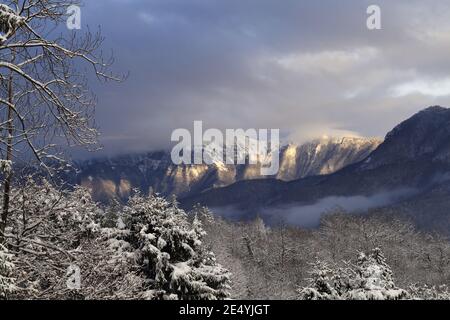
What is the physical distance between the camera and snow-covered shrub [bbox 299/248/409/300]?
767 inches

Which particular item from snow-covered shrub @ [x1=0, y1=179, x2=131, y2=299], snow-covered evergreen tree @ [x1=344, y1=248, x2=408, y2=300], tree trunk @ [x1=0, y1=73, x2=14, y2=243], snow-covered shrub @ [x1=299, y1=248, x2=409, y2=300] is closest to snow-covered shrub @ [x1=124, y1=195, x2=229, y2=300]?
snow-covered shrub @ [x1=299, y1=248, x2=409, y2=300]

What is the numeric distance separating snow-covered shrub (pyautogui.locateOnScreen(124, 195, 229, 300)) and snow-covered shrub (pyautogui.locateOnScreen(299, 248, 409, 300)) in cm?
457

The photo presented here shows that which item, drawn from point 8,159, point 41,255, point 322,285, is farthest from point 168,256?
point 8,159

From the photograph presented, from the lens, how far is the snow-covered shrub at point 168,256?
25.2 metres

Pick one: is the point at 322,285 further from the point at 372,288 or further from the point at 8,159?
the point at 8,159

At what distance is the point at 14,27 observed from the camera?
27.6 ft

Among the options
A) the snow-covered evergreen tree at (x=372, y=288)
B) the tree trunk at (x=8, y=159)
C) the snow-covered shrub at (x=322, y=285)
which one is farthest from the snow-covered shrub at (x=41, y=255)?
the snow-covered shrub at (x=322, y=285)

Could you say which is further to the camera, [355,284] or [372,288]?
[355,284]

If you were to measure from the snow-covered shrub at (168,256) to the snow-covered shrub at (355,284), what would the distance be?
4565mm

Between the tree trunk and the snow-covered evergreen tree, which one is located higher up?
the tree trunk

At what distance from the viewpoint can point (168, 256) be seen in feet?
83.4

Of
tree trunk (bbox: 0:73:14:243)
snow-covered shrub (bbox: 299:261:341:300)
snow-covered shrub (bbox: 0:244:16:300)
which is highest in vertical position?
tree trunk (bbox: 0:73:14:243)

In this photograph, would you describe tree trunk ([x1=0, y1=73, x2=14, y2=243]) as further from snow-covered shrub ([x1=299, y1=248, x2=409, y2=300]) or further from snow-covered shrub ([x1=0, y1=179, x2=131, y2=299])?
snow-covered shrub ([x1=299, y1=248, x2=409, y2=300])

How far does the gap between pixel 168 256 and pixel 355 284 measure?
8.50 meters
